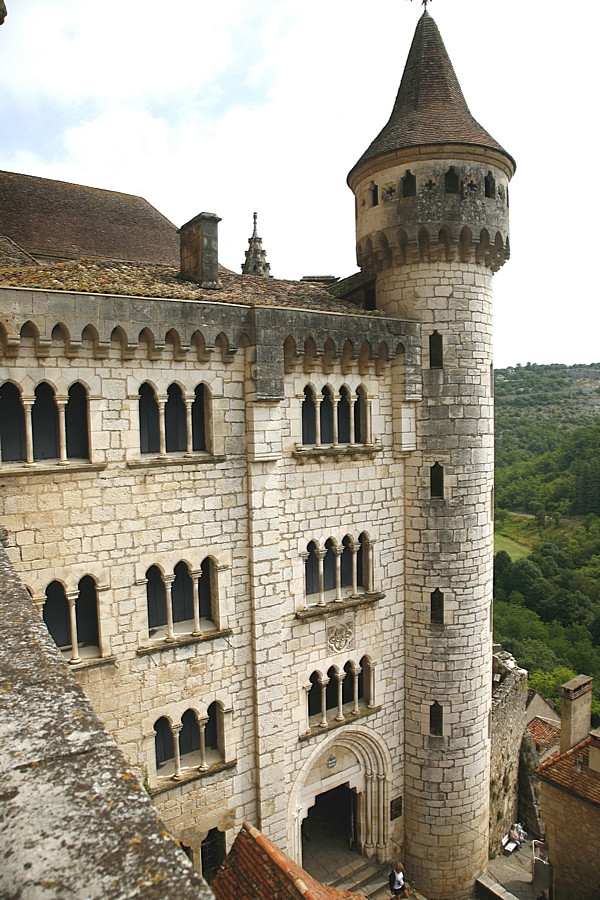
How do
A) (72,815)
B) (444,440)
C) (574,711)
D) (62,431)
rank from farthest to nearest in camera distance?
(574,711)
(444,440)
(62,431)
(72,815)

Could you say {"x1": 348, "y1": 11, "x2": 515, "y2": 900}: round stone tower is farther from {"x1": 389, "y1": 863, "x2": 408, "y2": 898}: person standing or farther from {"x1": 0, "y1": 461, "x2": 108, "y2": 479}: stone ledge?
{"x1": 0, "y1": 461, "x2": 108, "y2": 479}: stone ledge

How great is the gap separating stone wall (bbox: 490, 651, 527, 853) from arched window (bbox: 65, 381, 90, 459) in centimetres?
1435

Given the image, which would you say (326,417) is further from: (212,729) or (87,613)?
(212,729)

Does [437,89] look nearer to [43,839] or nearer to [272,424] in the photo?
[272,424]

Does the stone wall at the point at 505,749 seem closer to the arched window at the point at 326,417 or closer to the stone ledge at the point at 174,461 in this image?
the arched window at the point at 326,417

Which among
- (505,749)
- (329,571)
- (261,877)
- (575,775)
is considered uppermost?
(329,571)

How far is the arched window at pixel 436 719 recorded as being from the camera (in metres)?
15.0

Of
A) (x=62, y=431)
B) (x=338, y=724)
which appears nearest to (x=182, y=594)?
(x=62, y=431)

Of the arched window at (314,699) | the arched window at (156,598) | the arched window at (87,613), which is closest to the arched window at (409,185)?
the arched window at (156,598)

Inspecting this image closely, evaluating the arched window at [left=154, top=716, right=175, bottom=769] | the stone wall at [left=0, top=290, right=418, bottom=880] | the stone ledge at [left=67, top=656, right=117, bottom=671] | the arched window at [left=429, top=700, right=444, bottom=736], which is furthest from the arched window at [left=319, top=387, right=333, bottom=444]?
the arched window at [left=429, top=700, right=444, bottom=736]

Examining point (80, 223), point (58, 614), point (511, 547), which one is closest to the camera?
point (58, 614)

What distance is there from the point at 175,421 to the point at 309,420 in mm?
3141

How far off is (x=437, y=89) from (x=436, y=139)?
94.0 inches

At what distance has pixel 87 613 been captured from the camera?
11.0 meters
